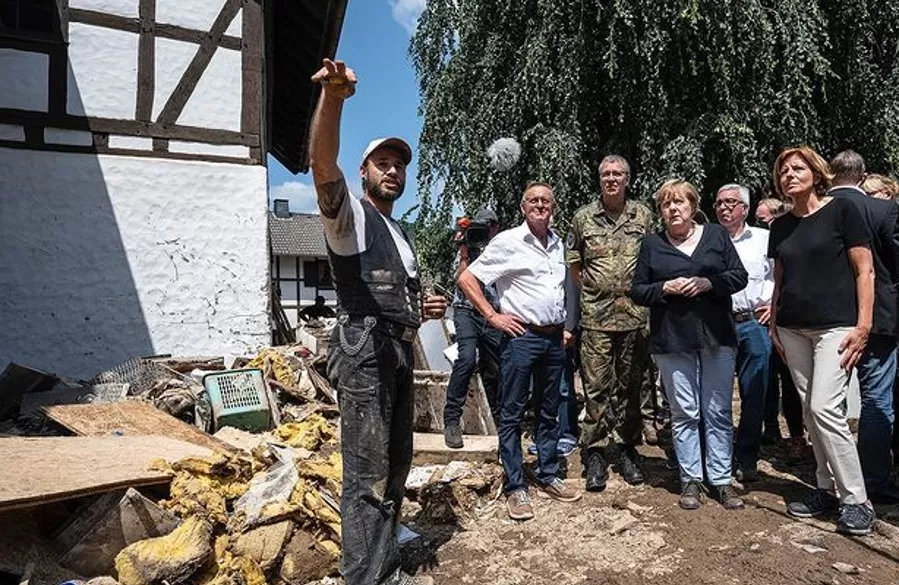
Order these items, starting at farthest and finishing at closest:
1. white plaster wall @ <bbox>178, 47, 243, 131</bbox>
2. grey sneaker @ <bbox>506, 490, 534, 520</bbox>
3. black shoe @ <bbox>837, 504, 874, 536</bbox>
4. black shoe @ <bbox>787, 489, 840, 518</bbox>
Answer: white plaster wall @ <bbox>178, 47, 243, 131</bbox>
grey sneaker @ <bbox>506, 490, 534, 520</bbox>
black shoe @ <bbox>787, 489, 840, 518</bbox>
black shoe @ <bbox>837, 504, 874, 536</bbox>

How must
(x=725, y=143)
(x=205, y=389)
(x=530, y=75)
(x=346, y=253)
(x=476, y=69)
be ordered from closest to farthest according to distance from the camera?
(x=346, y=253) → (x=205, y=389) → (x=725, y=143) → (x=530, y=75) → (x=476, y=69)

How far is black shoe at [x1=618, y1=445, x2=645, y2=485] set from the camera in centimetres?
395

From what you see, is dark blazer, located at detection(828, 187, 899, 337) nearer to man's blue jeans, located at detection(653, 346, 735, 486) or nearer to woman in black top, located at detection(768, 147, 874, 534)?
woman in black top, located at detection(768, 147, 874, 534)

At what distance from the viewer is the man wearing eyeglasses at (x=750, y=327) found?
4016mm

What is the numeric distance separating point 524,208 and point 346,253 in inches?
62.7

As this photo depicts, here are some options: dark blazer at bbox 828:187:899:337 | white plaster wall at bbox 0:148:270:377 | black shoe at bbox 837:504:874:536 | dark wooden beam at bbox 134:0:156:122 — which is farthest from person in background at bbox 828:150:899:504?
dark wooden beam at bbox 134:0:156:122

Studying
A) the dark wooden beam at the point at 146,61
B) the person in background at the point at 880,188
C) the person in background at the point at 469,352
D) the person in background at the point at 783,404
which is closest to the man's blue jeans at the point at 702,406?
the person in background at the point at 783,404

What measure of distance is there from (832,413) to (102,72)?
24.5 feet

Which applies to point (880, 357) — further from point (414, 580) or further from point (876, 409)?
point (414, 580)

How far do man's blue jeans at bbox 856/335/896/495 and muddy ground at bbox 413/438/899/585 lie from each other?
229 millimetres

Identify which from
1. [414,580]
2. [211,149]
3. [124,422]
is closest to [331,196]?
[414,580]

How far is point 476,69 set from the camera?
9.12 m

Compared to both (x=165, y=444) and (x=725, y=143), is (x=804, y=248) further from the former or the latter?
(x=725, y=143)

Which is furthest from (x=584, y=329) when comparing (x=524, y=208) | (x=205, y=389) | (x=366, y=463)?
(x=205, y=389)
